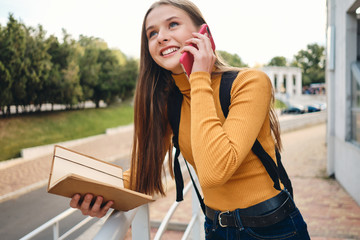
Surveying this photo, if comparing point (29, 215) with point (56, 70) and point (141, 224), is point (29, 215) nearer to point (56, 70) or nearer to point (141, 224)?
point (141, 224)

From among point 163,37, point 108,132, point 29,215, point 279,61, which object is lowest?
point 108,132

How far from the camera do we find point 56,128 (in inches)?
740

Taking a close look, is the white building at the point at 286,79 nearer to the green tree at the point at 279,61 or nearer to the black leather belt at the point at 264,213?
the green tree at the point at 279,61

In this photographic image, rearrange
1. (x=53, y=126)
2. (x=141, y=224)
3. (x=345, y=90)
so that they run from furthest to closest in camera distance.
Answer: (x=53, y=126)
(x=345, y=90)
(x=141, y=224)

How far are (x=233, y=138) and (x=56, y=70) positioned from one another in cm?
1980

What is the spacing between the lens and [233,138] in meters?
0.96

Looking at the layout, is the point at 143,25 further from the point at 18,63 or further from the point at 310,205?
the point at 18,63

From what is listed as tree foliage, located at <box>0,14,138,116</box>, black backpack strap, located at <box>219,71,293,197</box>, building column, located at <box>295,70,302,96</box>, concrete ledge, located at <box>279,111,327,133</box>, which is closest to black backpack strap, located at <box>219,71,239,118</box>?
black backpack strap, located at <box>219,71,293,197</box>

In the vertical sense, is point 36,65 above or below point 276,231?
above

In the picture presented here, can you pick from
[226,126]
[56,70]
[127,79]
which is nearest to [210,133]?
[226,126]

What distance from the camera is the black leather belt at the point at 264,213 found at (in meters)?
1.09

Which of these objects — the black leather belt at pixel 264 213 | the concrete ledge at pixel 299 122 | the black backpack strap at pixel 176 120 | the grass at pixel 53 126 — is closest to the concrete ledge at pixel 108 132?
the concrete ledge at pixel 299 122

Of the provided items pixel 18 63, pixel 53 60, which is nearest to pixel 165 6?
pixel 18 63

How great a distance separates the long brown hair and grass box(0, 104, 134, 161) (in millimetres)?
13814
